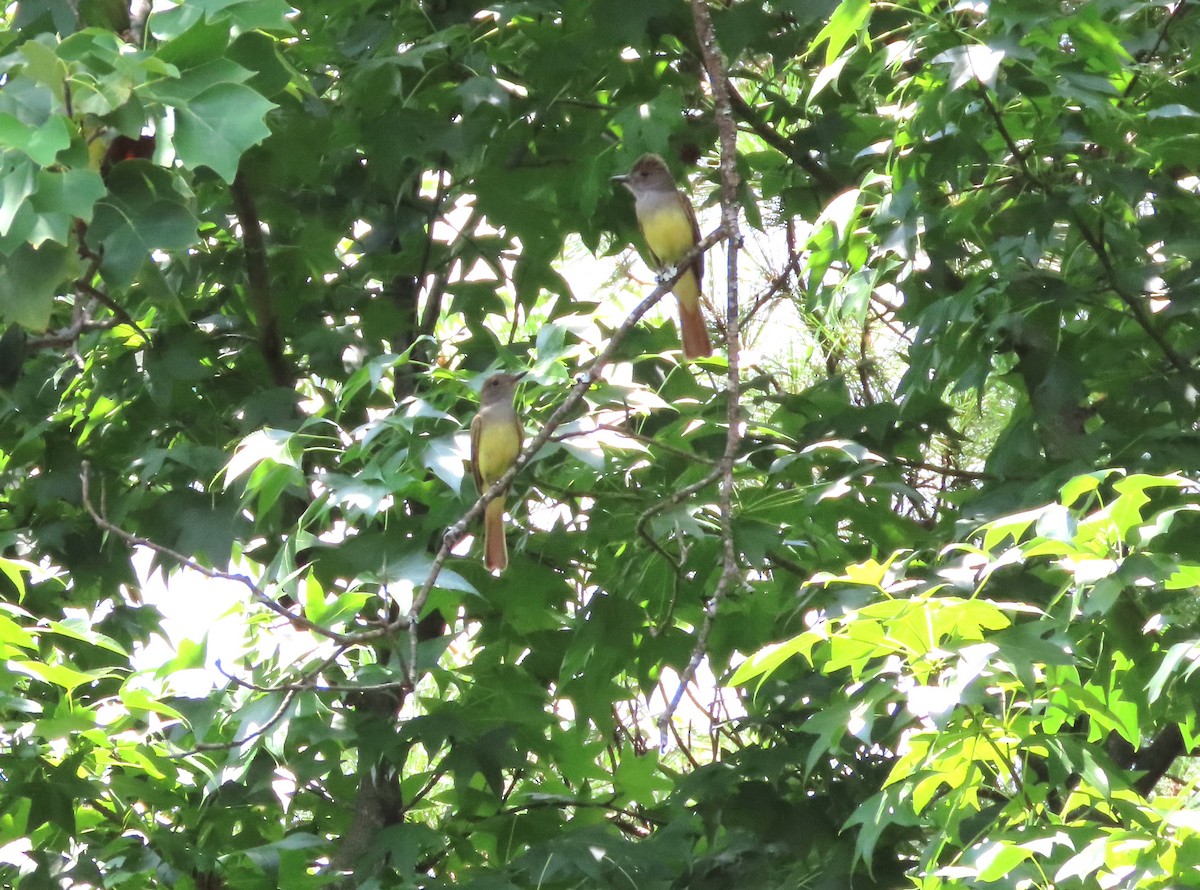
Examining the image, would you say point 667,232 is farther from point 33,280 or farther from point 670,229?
point 33,280

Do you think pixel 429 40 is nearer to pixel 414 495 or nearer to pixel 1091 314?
pixel 414 495

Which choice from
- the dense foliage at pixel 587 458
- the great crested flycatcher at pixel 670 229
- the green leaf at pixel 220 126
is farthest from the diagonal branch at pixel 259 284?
the green leaf at pixel 220 126

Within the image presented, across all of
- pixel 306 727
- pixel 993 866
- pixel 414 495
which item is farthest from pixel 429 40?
pixel 993 866

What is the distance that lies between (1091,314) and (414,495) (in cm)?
201

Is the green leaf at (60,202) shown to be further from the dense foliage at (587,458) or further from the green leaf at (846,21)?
the green leaf at (846,21)

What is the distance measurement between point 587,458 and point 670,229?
228 centimetres

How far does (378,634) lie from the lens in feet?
8.61

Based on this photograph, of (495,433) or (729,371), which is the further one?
(495,433)

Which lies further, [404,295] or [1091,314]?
[404,295]

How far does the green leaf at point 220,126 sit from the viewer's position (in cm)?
257

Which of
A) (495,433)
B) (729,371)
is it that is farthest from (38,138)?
(495,433)

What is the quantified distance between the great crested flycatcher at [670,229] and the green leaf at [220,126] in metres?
2.08

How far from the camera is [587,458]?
296 centimetres

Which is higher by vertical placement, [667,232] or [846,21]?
[667,232]
